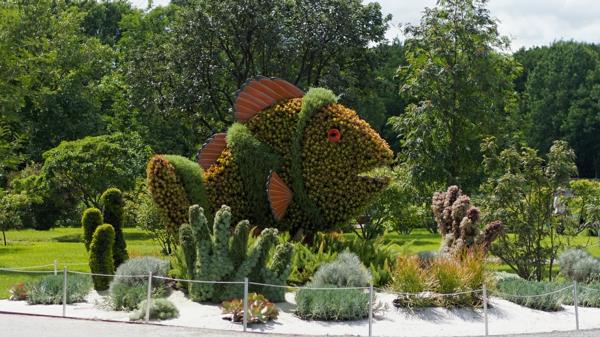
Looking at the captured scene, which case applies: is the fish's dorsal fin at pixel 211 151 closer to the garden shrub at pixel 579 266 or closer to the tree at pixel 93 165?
the garden shrub at pixel 579 266

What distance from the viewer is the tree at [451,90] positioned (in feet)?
98.7

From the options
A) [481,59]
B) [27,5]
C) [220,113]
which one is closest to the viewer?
[481,59]

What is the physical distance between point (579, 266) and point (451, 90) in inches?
451

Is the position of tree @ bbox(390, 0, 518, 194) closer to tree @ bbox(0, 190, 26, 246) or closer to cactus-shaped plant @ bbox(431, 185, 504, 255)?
cactus-shaped plant @ bbox(431, 185, 504, 255)

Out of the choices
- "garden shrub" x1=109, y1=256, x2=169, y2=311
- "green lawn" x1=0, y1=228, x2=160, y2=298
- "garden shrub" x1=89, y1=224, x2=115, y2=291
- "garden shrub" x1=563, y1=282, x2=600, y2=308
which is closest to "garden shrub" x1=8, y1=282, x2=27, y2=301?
"green lawn" x1=0, y1=228, x2=160, y2=298

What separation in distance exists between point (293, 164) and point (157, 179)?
3119 millimetres

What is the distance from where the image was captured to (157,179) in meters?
18.8

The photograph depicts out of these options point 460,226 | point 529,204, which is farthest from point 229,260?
point 529,204

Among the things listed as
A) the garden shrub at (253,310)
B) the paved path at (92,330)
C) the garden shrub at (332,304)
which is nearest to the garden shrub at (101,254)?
the paved path at (92,330)

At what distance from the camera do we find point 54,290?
668 inches

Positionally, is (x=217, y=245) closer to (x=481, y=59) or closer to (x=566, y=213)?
(x=566, y=213)

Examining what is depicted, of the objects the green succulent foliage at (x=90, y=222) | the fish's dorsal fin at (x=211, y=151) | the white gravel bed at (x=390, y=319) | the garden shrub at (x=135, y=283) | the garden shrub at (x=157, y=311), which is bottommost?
the white gravel bed at (x=390, y=319)

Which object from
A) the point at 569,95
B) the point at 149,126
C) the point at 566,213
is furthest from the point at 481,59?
the point at 569,95

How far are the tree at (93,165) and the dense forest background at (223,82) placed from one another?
6 centimetres
